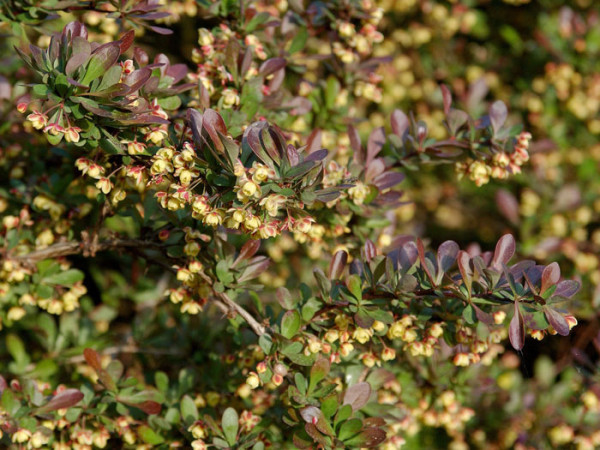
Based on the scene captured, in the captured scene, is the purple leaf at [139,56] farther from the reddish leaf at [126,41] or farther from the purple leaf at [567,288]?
the purple leaf at [567,288]

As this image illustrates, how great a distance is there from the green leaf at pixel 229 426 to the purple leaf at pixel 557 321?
0.70m

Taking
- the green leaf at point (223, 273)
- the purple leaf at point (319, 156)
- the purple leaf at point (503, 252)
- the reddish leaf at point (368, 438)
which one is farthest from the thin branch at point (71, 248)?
the purple leaf at point (503, 252)

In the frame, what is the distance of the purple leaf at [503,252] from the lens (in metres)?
1.26

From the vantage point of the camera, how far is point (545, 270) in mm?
1155

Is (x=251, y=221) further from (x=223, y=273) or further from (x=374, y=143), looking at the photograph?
(x=374, y=143)

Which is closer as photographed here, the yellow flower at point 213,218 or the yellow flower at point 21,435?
the yellow flower at point 213,218

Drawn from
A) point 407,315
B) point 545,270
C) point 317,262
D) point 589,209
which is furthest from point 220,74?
point 589,209

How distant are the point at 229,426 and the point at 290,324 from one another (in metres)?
0.27

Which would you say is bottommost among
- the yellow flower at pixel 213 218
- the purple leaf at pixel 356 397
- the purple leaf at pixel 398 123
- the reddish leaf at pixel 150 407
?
the reddish leaf at pixel 150 407

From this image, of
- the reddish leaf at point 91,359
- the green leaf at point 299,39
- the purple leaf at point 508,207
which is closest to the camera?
the reddish leaf at point 91,359

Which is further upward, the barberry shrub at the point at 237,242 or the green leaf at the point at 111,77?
the green leaf at the point at 111,77

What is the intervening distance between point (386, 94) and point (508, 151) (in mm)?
1441

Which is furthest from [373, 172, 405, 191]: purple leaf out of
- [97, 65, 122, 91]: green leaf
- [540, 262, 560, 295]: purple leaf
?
[97, 65, 122, 91]: green leaf

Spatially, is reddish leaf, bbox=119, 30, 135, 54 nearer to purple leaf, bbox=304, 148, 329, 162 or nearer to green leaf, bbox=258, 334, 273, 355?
purple leaf, bbox=304, 148, 329, 162
